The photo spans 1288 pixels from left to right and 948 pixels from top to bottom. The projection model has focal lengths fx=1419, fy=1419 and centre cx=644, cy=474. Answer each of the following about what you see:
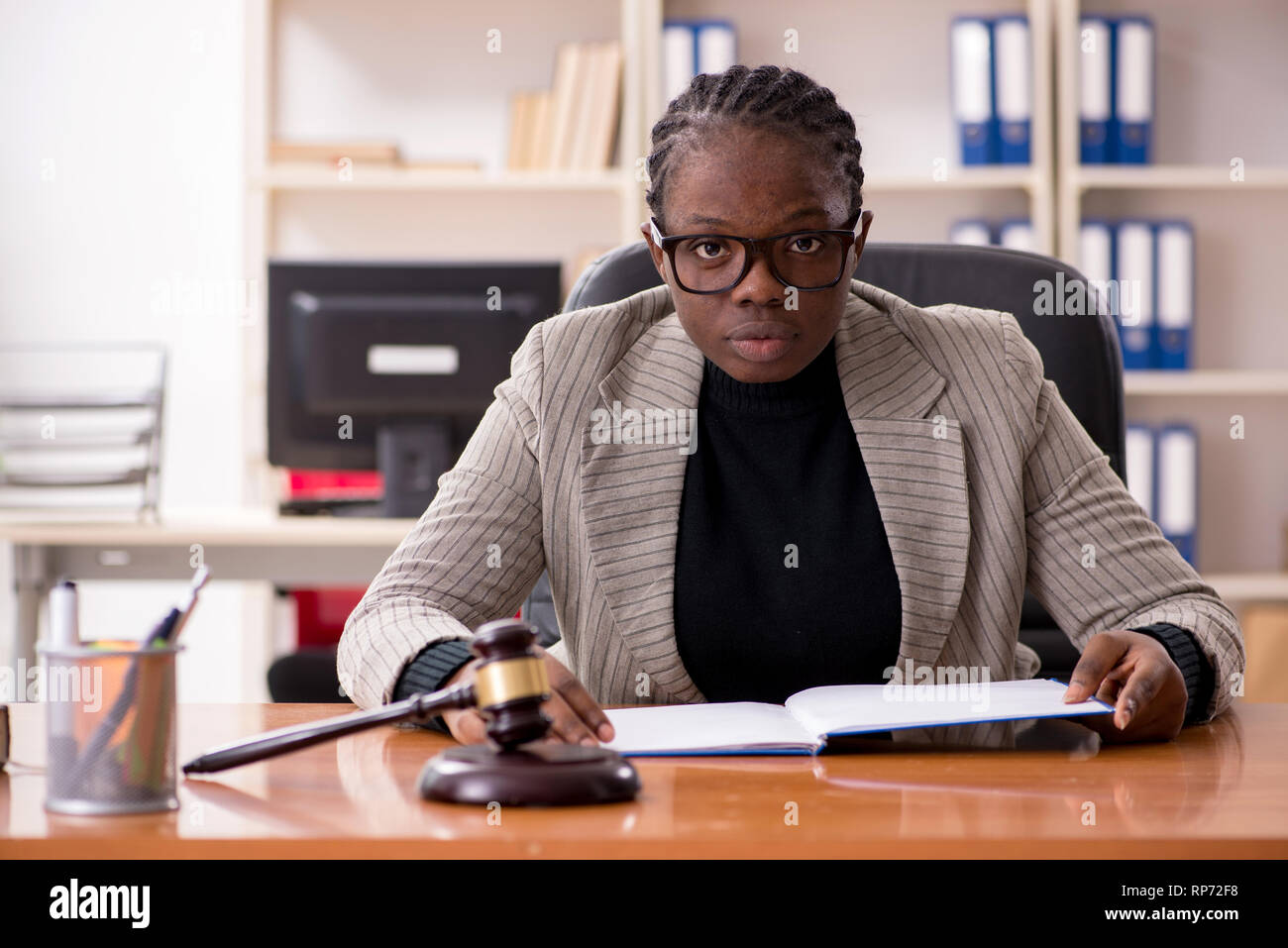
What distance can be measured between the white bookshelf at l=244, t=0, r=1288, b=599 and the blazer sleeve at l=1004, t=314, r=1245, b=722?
2222 mm

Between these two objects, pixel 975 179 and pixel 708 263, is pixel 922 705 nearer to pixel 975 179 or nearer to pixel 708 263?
pixel 708 263

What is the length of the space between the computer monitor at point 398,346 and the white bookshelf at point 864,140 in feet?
3.13

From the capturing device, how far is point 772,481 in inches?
53.3

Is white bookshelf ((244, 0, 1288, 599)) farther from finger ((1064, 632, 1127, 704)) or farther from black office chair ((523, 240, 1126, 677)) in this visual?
finger ((1064, 632, 1127, 704))

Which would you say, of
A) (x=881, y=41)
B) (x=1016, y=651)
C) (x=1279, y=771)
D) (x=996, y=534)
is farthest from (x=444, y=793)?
(x=881, y=41)

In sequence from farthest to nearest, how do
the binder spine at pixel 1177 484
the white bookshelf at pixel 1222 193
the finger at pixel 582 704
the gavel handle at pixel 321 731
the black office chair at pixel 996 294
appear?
the white bookshelf at pixel 1222 193, the binder spine at pixel 1177 484, the black office chair at pixel 996 294, the finger at pixel 582 704, the gavel handle at pixel 321 731

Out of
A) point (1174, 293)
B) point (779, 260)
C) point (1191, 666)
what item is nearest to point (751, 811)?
point (1191, 666)

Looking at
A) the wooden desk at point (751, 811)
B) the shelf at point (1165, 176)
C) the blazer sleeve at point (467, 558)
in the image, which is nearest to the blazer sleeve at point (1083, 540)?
the wooden desk at point (751, 811)

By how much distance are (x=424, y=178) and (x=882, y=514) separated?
7.60ft

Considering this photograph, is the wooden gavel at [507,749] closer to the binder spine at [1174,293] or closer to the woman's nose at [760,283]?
the woman's nose at [760,283]

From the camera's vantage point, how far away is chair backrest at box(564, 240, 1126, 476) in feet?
5.35

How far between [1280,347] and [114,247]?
2.96m

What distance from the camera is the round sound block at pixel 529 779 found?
768 millimetres
